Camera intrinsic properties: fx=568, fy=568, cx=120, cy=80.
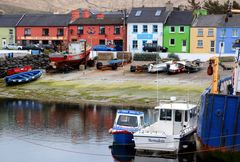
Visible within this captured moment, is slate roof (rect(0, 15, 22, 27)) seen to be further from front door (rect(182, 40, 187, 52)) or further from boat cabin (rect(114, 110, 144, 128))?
boat cabin (rect(114, 110, 144, 128))

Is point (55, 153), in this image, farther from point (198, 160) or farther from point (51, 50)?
point (51, 50)

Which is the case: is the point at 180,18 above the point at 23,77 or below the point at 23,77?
above

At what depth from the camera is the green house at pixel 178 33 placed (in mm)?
90312

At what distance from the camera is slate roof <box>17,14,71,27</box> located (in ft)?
333

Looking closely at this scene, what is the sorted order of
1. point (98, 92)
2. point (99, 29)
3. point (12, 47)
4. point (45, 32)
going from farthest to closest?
point (45, 32), point (99, 29), point (12, 47), point (98, 92)

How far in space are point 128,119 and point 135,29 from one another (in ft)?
187

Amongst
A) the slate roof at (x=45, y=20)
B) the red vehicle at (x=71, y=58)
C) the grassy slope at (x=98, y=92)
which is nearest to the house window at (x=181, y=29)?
the red vehicle at (x=71, y=58)

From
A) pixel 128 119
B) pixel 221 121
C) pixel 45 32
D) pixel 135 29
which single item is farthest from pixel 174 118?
pixel 45 32

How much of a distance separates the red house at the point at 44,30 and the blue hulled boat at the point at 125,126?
6284cm

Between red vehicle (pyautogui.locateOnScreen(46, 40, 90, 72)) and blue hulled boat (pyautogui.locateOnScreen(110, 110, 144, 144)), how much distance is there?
131 ft

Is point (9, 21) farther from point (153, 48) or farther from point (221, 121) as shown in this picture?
point (221, 121)

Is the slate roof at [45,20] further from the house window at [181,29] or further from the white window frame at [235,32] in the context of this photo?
the white window frame at [235,32]

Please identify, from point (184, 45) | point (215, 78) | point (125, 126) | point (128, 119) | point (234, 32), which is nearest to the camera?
point (215, 78)

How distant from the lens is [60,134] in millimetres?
43219
